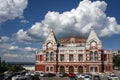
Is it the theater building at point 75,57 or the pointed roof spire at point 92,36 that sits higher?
the pointed roof spire at point 92,36

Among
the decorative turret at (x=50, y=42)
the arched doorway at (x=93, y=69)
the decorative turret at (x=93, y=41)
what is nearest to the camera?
the decorative turret at (x=93, y=41)

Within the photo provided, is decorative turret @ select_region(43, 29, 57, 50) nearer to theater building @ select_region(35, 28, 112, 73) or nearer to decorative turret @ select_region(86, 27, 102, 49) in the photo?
theater building @ select_region(35, 28, 112, 73)

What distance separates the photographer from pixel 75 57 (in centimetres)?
10050

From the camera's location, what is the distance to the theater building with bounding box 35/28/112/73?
97.7 m

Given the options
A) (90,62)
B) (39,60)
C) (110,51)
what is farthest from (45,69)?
(110,51)

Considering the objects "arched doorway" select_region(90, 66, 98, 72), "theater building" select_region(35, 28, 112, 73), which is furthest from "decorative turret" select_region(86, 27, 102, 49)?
"arched doorway" select_region(90, 66, 98, 72)

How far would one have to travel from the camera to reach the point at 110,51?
9900 centimetres

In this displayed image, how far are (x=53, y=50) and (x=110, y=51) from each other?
1980 cm

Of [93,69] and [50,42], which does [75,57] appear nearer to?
[93,69]

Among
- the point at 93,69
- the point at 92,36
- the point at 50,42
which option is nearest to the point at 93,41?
the point at 92,36

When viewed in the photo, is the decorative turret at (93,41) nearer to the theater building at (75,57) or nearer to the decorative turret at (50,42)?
the theater building at (75,57)

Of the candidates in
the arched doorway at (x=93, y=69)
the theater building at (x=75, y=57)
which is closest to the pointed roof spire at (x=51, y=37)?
the theater building at (x=75, y=57)

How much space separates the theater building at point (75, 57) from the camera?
3846 inches

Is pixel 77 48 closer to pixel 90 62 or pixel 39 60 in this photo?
pixel 90 62
